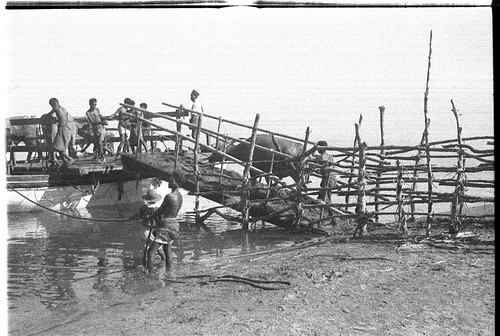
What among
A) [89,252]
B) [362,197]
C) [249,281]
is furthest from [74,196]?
[249,281]

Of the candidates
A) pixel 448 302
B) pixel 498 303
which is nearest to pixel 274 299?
pixel 448 302

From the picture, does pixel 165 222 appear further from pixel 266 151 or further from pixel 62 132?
pixel 62 132

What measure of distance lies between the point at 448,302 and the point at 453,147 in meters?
3.92

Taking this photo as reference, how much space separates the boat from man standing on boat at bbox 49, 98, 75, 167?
35cm

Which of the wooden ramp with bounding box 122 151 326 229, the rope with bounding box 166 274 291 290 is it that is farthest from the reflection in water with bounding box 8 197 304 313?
the rope with bounding box 166 274 291 290

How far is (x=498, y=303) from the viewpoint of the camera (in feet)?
17.4

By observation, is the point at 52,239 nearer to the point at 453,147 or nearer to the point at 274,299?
the point at 274,299

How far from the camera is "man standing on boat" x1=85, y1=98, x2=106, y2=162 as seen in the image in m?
13.7

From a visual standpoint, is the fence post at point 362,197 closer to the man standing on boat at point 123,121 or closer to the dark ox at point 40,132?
the man standing on boat at point 123,121

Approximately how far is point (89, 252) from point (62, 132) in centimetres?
437

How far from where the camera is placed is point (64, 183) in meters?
14.3

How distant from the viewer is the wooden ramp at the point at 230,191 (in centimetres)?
1074

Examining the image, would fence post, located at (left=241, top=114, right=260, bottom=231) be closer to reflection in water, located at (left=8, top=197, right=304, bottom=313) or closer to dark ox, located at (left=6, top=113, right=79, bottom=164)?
reflection in water, located at (left=8, top=197, right=304, bottom=313)

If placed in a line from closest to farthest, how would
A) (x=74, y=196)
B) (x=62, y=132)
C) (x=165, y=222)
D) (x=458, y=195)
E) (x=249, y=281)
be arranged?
(x=249, y=281), (x=165, y=222), (x=458, y=195), (x=62, y=132), (x=74, y=196)
